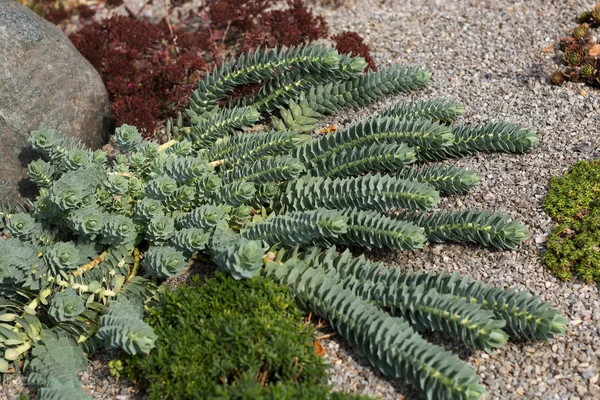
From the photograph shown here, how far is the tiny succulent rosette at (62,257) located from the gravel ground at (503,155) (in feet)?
1.65

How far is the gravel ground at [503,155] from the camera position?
9.81 feet

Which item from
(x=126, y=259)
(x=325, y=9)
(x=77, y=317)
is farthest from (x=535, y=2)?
(x=77, y=317)

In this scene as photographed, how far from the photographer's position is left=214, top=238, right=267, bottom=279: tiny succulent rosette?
117 inches

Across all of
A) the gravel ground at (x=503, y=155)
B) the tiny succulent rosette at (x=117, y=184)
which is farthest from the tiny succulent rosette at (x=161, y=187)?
the gravel ground at (x=503, y=155)

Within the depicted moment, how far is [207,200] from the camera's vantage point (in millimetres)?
3590

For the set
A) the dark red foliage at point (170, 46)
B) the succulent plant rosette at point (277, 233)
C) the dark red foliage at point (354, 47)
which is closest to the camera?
the succulent plant rosette at point (277, 233)

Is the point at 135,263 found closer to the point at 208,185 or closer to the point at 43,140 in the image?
the point at 208,185

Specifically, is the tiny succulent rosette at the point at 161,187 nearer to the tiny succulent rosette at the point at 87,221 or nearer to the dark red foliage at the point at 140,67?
the tiny succulent rosette at the point at 87,221

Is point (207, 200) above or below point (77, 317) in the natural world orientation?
above

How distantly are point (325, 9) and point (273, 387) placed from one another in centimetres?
381

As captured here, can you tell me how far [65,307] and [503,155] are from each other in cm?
257

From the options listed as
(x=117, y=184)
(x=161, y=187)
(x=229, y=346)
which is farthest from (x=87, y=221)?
(x=229, y=346)

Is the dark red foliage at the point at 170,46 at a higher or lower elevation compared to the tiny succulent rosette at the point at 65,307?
higher

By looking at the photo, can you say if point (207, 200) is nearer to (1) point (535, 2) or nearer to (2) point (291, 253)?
(2) point (291, 253)
